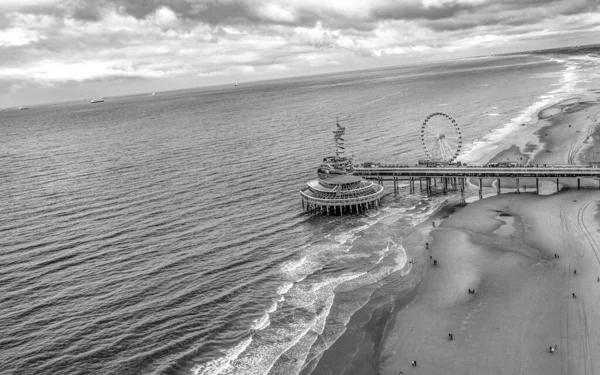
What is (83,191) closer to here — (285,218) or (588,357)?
(285,218)

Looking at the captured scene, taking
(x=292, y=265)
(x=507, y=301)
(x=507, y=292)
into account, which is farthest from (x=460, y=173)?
(x=507, y=301)

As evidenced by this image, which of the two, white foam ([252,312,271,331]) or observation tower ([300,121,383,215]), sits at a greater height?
observation tower ([300,121,383,215])

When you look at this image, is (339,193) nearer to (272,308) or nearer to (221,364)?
(272,308)

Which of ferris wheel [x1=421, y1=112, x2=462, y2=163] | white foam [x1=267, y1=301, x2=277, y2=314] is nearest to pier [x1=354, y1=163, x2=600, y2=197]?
ferris wheel [x1=421, y1=112, x2=462, y2=163]

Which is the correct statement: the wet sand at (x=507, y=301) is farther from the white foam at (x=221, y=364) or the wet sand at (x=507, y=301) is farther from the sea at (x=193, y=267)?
the white foam at (x=221, y=364)

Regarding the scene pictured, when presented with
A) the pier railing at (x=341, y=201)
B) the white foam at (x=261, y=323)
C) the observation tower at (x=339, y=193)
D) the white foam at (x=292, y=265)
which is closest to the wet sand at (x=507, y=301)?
the white foam at (x=261, y=323)

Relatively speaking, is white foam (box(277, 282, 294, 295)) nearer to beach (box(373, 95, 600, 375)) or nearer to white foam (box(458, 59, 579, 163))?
beach (box(373, 95, 600, 375))

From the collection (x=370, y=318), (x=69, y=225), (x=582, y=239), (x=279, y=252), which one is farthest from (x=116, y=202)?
(x=582, y=239)
